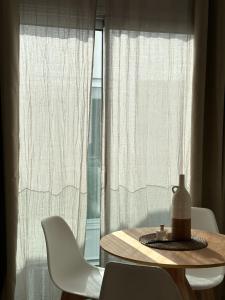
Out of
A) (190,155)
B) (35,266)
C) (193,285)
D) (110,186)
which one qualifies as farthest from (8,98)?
(193,285)

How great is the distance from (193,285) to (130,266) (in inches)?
36.8

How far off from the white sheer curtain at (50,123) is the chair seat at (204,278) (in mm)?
837

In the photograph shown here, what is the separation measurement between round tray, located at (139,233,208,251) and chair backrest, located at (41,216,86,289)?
546mm

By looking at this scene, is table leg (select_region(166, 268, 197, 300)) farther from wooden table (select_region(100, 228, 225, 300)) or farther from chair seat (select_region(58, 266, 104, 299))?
chair seat (select_region(58, 266, 104, 299))

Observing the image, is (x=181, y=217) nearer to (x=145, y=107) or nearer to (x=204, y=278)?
(x=204, y=278)

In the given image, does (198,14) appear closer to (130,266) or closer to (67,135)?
(67,135)

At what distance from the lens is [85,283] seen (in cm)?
274

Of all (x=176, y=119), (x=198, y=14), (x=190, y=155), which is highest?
(x=198, y=14)

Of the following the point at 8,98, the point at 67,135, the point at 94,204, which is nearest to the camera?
the point at 8,98

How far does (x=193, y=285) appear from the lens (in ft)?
9.14

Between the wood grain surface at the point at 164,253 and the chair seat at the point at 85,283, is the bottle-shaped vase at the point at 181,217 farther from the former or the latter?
the chair seat at the point at 85,283

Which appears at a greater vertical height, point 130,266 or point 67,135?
point 67,135

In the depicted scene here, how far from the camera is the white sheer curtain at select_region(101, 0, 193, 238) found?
3.39m

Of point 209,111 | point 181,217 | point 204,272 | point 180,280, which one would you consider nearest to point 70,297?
point 180,280
